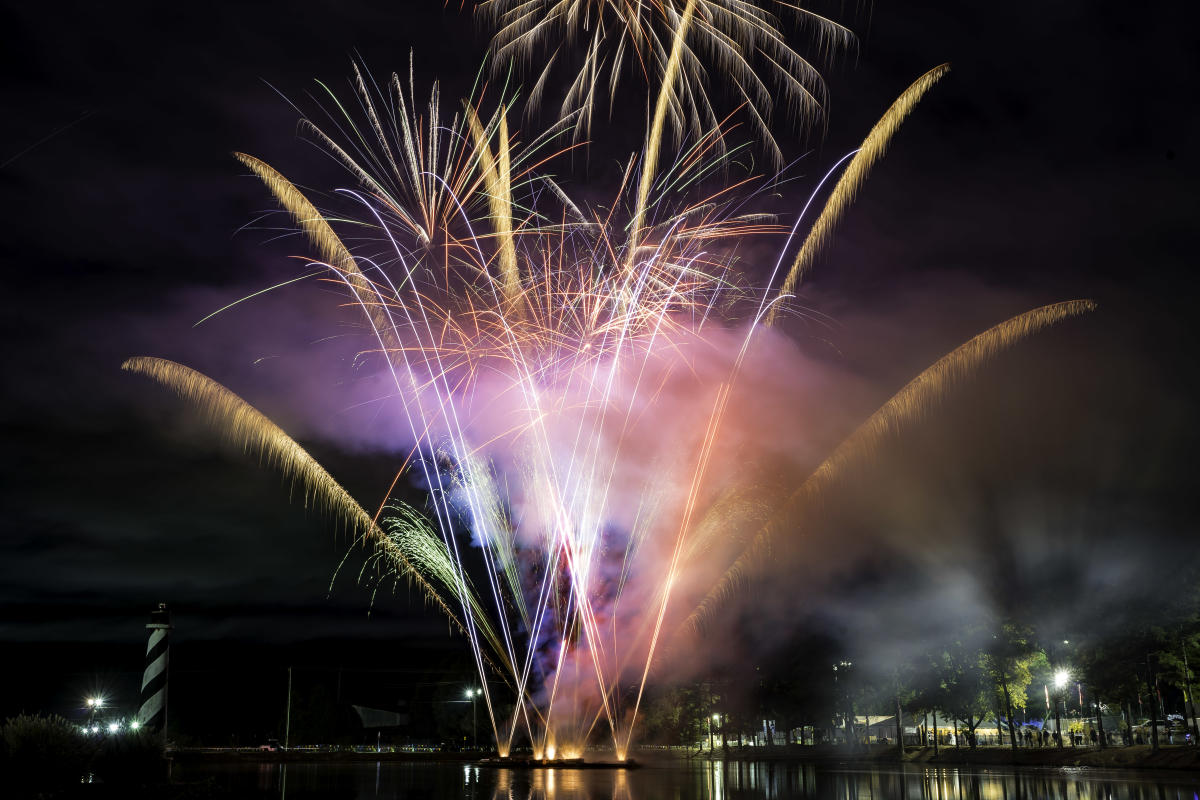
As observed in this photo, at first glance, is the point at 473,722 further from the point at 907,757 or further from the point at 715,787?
the point at 715,787

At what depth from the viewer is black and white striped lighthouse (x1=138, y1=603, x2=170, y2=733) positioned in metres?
21.0

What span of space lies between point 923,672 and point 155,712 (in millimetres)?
41658

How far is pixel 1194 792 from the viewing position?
21.1 m

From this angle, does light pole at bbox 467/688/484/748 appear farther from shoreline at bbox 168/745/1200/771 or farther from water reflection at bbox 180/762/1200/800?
water reflection at bbox 180/762/1200/800

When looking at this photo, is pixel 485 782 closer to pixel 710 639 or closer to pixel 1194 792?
pixel 1194 792

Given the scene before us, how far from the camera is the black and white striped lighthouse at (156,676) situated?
2103cm

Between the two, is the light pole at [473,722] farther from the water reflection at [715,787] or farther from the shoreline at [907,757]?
the water reflection at [715,787]

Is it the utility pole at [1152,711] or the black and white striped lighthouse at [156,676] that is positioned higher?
the black and white striped lighthouse at [156,676]

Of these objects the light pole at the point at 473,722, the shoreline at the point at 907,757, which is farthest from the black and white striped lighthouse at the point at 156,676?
the light pole at the point at 473,722

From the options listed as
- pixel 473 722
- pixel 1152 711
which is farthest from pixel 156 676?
pixel 473 722

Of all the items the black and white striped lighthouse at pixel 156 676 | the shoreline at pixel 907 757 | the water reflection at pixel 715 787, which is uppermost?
the black and white striped lighthouse at pixel 156 676

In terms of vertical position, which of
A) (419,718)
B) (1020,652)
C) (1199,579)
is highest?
(1199,579)

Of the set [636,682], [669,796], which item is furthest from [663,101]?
[636,682]

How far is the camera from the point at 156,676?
21234 mm
